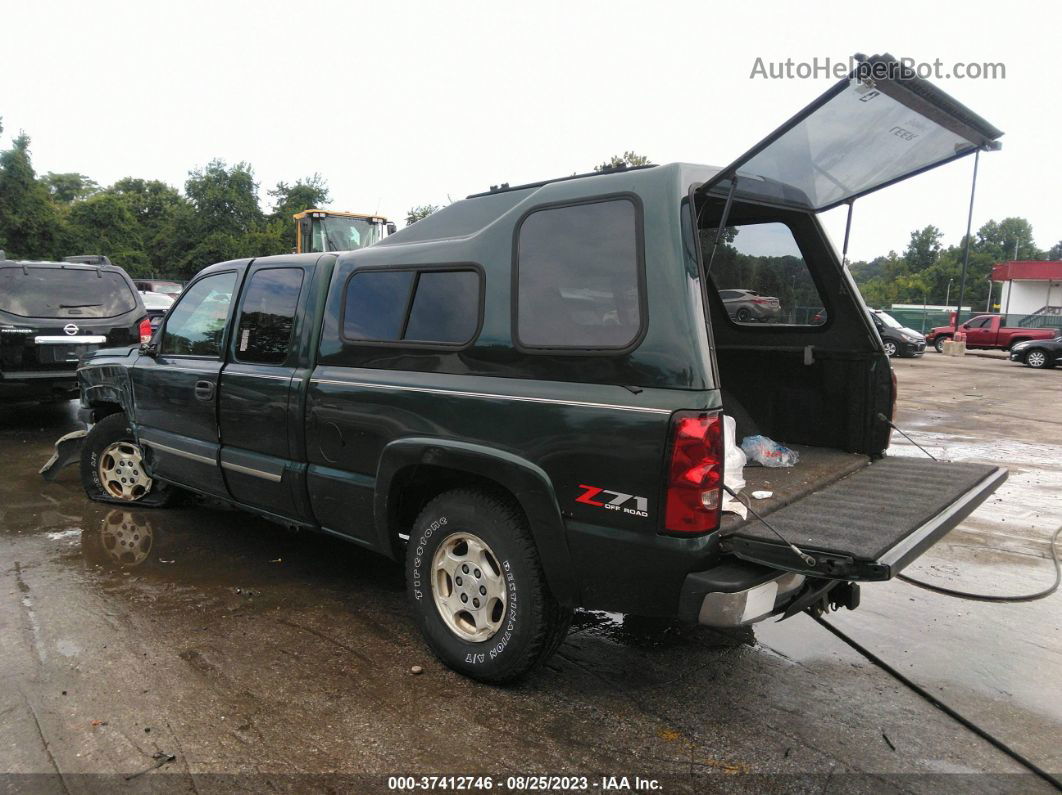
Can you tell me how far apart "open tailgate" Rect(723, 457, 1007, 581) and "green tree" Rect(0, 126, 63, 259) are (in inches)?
1588

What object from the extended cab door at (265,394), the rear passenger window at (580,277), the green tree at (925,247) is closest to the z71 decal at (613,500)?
the rear passenger window at (580,277)

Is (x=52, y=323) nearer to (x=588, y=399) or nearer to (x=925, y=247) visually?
(x=588, y=399)

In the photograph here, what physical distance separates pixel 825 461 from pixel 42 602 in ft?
14.5

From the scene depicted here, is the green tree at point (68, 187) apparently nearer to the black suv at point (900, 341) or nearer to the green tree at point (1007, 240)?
the black suv at point (900, 341)

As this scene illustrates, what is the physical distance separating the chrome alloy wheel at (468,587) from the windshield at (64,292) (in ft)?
23.7

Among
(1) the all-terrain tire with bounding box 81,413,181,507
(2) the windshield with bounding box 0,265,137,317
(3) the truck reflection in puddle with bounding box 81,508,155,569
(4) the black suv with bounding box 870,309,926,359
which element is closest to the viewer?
(3) the truck reflection in puddle with bounding box 81,508,155,569

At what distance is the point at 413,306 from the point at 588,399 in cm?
119

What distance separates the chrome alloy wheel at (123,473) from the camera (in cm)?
562

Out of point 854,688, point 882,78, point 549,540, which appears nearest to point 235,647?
point 549,540

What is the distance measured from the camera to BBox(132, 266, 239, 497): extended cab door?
446 cm

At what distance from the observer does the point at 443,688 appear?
10.3ft

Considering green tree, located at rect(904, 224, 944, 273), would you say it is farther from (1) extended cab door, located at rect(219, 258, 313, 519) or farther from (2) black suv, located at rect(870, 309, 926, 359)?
(1) extended cab door, located at rect(219, 258, 313, 519)

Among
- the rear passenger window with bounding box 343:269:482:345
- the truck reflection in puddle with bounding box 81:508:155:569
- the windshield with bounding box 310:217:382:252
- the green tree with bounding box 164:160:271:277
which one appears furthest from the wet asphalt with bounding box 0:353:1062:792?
the green tree with bounding box 164:160:271:277

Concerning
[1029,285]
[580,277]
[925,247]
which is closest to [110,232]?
[580,277]
